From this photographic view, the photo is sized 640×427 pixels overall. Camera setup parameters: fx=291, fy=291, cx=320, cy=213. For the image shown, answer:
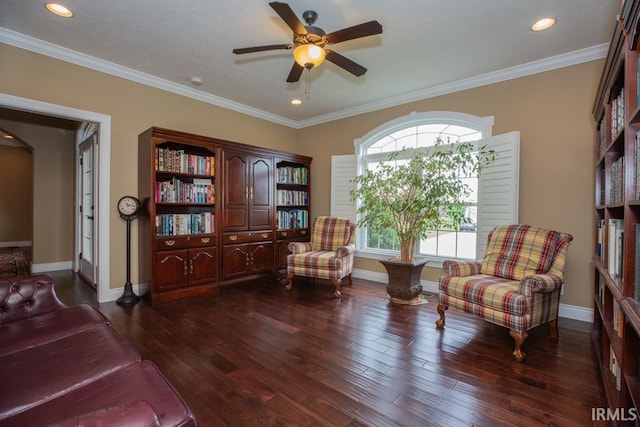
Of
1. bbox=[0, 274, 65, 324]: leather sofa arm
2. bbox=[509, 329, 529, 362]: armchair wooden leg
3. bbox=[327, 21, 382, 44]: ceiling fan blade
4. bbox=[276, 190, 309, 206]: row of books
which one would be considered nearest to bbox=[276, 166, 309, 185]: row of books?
bbox=[276, 190, 309, 206]: row of books

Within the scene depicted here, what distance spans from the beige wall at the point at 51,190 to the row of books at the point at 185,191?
10.6 feet

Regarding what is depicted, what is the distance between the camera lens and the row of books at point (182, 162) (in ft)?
11.6

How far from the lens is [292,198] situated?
16.7 ft

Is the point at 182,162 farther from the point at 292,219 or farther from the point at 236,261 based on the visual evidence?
the point at 292,219

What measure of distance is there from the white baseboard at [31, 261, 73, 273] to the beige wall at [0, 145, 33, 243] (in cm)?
354

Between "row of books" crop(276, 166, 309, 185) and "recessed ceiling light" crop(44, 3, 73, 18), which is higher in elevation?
"recessed ceiling light" crop(44, 3, 73, 18)

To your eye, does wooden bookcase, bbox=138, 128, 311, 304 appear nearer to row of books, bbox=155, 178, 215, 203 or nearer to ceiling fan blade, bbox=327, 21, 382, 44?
row of books, bbox=155, 178, 215, 203

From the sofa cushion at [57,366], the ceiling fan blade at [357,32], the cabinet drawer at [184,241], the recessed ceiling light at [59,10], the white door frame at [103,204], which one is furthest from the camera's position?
the cabinet drawer at [184,241]

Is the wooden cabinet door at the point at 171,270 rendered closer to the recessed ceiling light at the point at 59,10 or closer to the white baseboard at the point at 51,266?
the recessed ceiling light at the point at 59,10

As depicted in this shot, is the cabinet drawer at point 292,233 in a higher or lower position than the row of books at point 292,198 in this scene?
lower

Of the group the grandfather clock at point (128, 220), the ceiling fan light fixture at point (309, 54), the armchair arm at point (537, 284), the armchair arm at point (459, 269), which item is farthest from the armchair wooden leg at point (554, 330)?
the grandfather clock at point (128, 220)

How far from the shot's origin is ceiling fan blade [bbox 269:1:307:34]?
1876mm

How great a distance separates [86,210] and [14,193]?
4841mm

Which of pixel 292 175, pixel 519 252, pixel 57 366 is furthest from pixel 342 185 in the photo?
pixel 57 366
